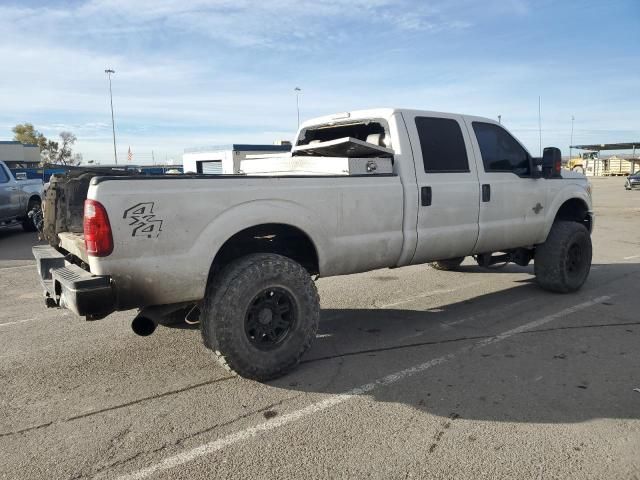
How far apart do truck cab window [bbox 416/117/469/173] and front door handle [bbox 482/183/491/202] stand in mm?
276

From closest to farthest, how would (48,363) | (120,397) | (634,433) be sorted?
(634,433) < (120,397) < (48,363)

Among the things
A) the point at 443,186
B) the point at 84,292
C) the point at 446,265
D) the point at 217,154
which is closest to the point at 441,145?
the point at 443,186

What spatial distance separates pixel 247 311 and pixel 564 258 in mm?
4148

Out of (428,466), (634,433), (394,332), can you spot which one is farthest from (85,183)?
(634,433)

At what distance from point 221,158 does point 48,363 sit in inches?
849

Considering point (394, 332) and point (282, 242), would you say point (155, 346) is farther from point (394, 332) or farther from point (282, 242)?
point (394, 332)

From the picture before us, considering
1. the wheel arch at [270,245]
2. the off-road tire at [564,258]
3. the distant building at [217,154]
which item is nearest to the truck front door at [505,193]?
the off-road tire at [564,258]

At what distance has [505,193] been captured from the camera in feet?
17.9

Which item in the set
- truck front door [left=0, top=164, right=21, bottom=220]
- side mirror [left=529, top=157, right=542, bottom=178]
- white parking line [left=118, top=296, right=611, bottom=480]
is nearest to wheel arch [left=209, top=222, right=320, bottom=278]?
white parking line [left=118, top=296, right=611, bottom=480]

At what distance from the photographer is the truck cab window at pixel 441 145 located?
4.86 meters

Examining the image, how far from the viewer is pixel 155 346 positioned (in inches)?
178

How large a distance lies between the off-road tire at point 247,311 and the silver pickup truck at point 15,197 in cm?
1016

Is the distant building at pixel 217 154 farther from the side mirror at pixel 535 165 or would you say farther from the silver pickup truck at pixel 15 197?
the side mirror at pixel 535 165

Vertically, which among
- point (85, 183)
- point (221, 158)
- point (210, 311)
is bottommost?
point (210, 311)
